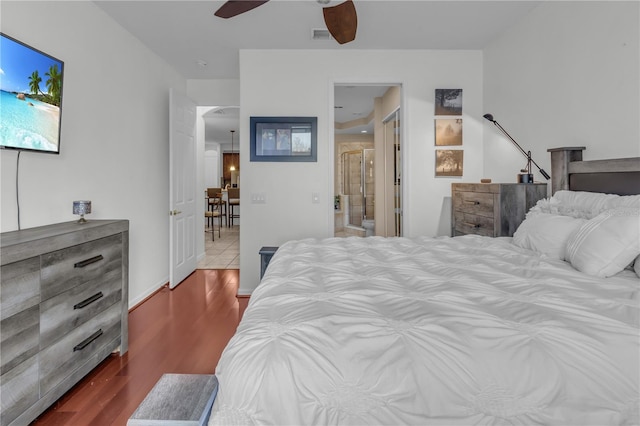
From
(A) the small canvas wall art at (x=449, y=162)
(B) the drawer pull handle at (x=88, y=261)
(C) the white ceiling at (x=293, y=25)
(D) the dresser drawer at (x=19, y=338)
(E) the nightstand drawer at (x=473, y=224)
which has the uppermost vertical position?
(C) the white ceiling at (x=293, y=25)

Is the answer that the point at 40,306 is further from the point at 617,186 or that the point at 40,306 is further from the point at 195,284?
the point at 617,186

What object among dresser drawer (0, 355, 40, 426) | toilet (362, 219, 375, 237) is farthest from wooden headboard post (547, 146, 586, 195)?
toilet (362, 219, 375, 237)

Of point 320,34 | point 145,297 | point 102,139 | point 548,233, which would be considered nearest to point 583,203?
point 548,233

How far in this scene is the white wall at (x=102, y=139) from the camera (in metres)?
2.24

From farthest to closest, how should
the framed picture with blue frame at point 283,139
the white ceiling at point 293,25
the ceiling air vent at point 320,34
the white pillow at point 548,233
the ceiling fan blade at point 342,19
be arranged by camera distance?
the framed picture with blue frame at point 283,139 → the ceiling air vent at point 320,34 → the white ceiling at point 293,25 → the ceiling fan blade at point 342,19 → the white pillow at point 548,233

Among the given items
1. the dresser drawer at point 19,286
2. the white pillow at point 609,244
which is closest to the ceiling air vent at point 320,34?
the white pillow at point 609,244

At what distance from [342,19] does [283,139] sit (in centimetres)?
158

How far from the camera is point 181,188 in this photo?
4.33 meters

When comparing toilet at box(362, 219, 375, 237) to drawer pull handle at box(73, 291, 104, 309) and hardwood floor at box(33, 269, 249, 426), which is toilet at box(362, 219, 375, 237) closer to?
hardwood floor at box(33, 269, 249, 426)

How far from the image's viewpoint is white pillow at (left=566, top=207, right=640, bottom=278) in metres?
1.49

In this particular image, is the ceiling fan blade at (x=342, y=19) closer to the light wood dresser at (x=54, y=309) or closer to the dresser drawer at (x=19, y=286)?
the light wood dresser at (x=54, y=309)

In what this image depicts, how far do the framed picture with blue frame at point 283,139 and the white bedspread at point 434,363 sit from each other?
2747 mm

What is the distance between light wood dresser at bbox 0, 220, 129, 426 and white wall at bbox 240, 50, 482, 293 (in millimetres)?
1639

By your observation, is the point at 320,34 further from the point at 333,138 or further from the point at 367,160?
the point at 367,160
